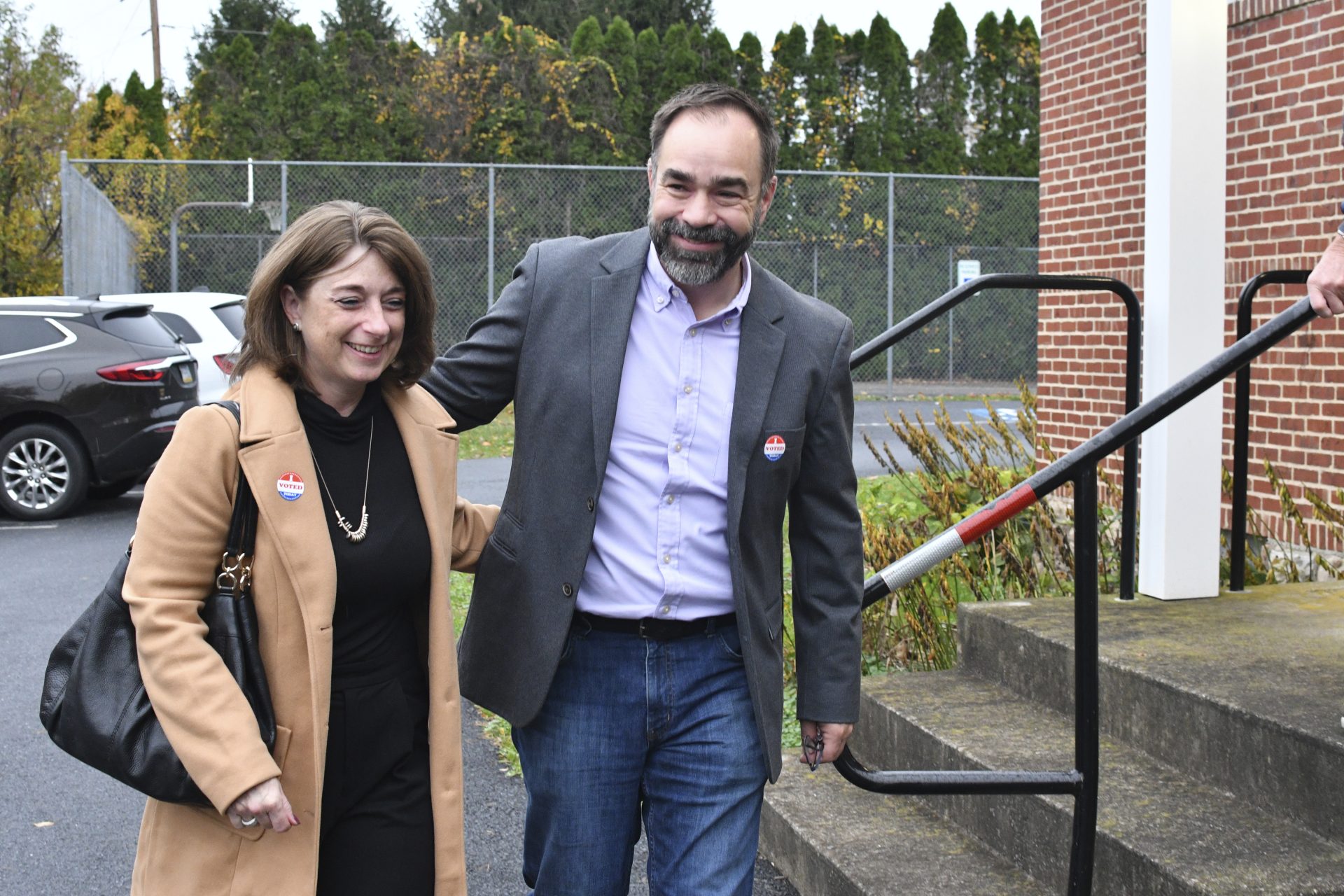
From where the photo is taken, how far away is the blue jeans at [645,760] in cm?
254

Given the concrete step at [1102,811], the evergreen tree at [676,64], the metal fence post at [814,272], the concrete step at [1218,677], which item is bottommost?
the concrete step at [1102,811]

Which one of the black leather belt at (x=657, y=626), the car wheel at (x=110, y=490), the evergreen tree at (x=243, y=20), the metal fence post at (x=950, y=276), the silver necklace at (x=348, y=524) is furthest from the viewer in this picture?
the evergreen tree at (x=243, y=20)

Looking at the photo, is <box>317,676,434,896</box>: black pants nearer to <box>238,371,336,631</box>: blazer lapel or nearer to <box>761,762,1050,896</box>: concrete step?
<box>238,371,336,631</box>: blazer lapel

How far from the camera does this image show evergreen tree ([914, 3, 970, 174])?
23.5 meters

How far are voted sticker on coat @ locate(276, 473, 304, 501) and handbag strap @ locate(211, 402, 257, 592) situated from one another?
0.15ft

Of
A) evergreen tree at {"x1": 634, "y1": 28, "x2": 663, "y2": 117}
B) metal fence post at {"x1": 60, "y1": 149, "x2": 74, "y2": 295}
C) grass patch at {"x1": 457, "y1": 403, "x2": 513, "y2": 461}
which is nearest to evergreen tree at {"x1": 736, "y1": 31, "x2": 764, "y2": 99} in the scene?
evergreen tree at {"x1": 634, "y1": 28, "x2": 663, "y2": 117}

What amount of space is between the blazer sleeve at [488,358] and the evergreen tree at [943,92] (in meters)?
21.7

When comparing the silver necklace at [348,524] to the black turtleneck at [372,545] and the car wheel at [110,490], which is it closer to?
the black turtleneck at [372,545]

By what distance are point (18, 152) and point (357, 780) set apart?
17.9 meters

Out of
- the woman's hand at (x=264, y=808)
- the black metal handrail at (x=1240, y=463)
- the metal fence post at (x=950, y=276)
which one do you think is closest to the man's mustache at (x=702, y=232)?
the woman's hand at (x=264, y=808)

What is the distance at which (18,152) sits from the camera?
702 inches

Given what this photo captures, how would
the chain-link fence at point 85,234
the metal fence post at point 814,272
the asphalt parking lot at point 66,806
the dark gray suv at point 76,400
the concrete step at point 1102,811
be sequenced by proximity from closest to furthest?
the concrete step at point 1102,811, the asphalt parking lot at point 66,806, the dark gray suv at point 76,400, the chain-link fence at point 85,234, the metal fence post at point 814,272

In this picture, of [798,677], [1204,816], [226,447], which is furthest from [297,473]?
[1204,816]

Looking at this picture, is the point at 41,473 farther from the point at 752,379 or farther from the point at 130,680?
the point at 752,379
